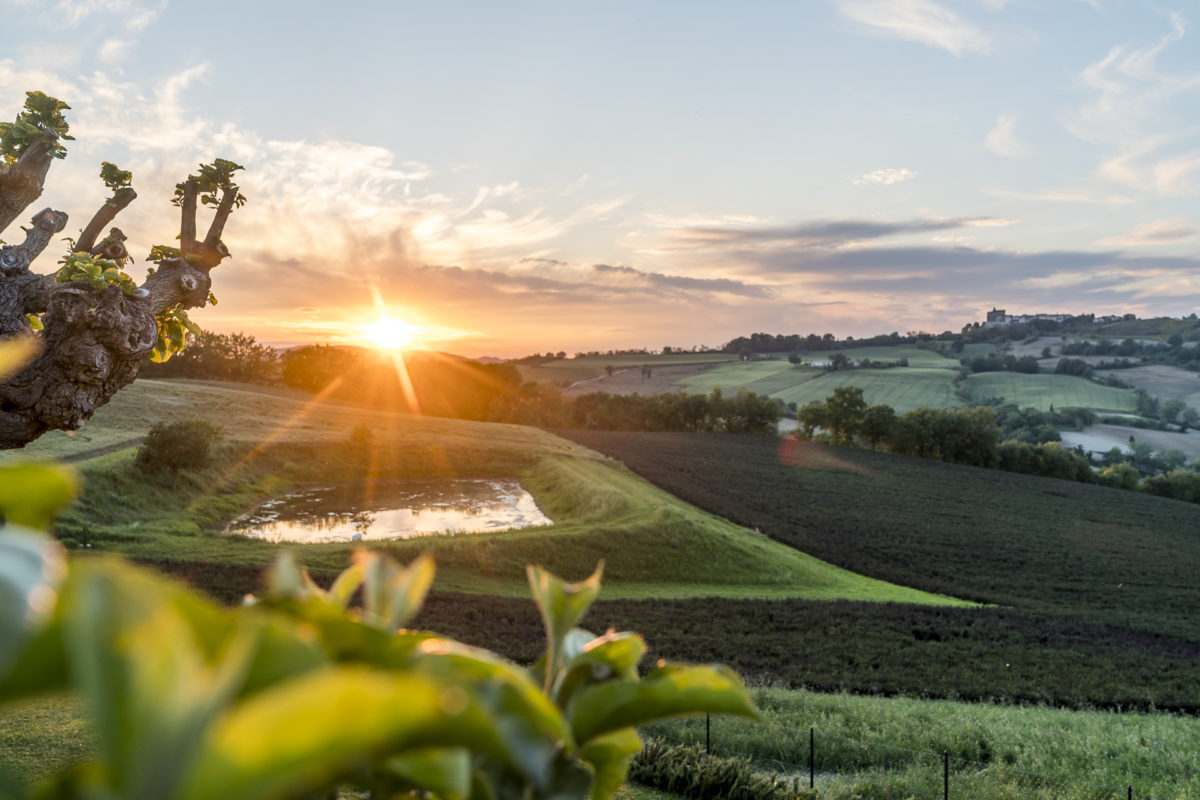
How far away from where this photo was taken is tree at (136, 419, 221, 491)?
3925 cm

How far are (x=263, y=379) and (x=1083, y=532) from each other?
92910mm

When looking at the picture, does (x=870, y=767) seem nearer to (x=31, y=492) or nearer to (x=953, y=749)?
(x=953, y=749)

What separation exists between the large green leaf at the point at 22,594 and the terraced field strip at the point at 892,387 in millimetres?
109379

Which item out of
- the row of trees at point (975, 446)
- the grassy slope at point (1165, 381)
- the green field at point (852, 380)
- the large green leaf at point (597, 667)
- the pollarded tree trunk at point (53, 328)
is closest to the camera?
the large green leaf at point (597, 667)

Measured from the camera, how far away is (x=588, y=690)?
101cm

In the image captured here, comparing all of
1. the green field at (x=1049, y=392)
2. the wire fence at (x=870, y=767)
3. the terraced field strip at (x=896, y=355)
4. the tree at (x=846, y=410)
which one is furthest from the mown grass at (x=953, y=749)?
the terraced field strip at (x=896, y=355)

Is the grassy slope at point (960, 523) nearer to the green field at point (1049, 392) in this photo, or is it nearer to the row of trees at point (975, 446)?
the row of trees at point (975, 446)

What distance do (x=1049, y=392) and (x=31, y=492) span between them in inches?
5558

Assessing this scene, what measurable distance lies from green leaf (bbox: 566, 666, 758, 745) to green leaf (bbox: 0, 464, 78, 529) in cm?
67

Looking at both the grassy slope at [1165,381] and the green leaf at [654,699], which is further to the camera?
the grassy slope at [1165,381]

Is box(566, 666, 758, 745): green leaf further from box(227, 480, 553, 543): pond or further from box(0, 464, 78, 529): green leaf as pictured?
box(227, 480, 553, 543): pond

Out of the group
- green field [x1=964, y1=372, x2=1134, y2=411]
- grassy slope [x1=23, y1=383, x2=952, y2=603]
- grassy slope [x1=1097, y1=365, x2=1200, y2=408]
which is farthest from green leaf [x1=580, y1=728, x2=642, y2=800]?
grassy slope [x1=1097, y1=365, x2=1200, y2=408]

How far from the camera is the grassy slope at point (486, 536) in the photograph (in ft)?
106

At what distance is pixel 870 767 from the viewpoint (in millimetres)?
12586
